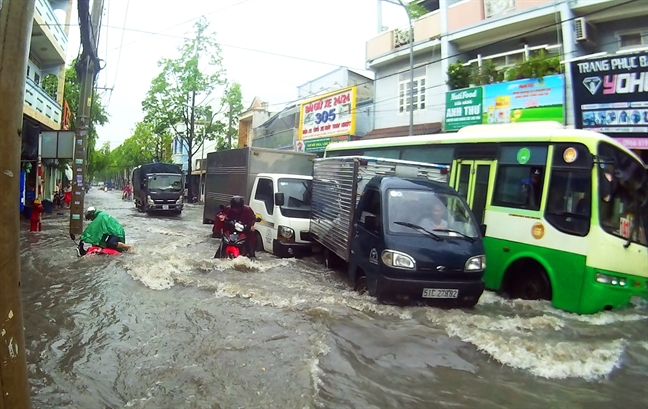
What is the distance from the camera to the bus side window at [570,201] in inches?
249

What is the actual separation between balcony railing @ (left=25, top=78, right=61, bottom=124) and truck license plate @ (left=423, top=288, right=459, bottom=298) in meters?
12.7

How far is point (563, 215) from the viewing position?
6.58 meters

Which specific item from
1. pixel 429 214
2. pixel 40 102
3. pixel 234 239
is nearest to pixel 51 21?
pixel 40 102

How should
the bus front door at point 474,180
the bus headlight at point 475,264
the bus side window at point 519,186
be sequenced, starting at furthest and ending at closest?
the bus front door at point 474,180 < the bus side window at point 519,186 < the bus headlight at point 475,264

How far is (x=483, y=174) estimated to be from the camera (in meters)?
8.05

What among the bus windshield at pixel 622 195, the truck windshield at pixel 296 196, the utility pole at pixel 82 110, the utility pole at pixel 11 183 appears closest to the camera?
the utility pole at pixel 11 183

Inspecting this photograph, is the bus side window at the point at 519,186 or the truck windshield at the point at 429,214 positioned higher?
the bus side window at the point at 519,186

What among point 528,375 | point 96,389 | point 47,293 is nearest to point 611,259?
point 528,375

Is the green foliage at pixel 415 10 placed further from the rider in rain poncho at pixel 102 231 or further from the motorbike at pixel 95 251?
the motorbike at pixel 95 251

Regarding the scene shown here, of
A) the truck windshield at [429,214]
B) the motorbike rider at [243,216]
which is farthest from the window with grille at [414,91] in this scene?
the truck windshield at [429,214]

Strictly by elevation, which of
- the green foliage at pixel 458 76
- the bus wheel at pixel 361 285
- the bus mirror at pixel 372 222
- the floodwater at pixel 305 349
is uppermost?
the green foliage at pixel 458 76

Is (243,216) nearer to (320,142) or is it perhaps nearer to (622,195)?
(622,195)

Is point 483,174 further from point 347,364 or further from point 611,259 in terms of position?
point 347,364

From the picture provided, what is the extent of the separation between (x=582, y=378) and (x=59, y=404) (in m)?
4.43
